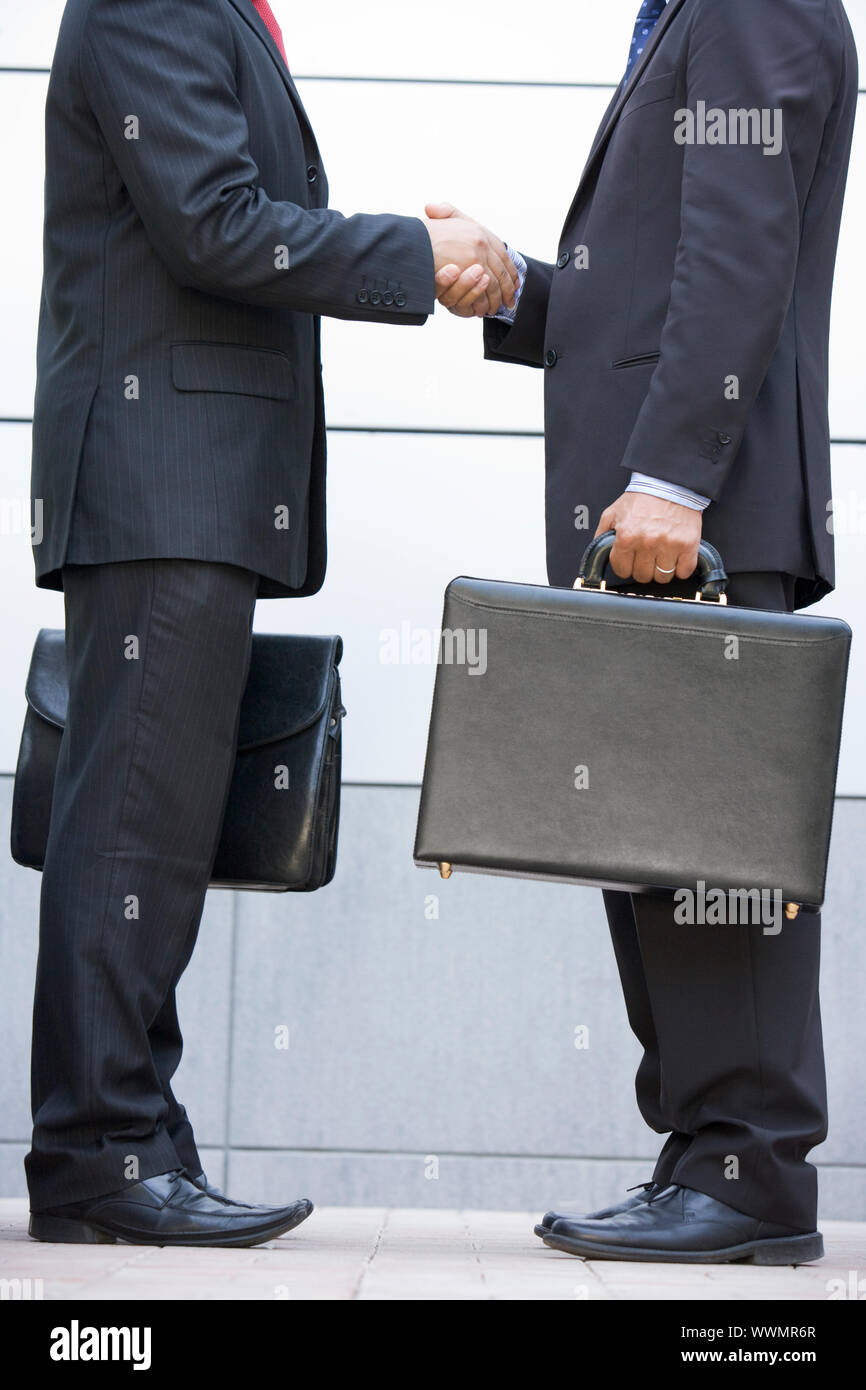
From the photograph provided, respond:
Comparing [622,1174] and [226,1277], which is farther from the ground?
[226,1277]

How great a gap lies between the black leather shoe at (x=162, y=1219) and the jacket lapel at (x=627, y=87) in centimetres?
137

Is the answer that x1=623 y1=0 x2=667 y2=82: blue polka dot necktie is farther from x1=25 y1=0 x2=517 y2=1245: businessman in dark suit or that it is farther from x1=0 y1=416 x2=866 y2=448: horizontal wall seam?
x1=0 y1=416 x2=866 y2=448: horizontal wall seam

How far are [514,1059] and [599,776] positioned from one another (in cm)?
152

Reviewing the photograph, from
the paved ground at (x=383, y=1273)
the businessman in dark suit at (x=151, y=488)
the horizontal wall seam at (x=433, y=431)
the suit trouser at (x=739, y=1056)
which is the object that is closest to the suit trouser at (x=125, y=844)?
the businessman in dark suit at (x=151, y=488)

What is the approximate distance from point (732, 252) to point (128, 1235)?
4.42 ft

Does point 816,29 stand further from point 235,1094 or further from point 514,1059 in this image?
point 235,1094

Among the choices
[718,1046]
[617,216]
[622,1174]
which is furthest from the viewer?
[622,1174]

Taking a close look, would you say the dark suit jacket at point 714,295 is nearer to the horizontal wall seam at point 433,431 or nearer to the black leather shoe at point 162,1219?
the black leather shoe at point 162,1219

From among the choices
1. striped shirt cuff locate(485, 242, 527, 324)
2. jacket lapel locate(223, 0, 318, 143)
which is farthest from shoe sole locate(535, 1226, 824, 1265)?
jacket lapel locate(223, 0, 318, 143)

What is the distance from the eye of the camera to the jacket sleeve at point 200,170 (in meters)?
1.73

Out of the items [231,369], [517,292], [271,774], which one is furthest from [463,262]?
[271,774]

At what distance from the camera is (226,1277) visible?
1.28 meters

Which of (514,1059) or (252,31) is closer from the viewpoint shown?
(252,31)

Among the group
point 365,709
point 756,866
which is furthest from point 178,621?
point 365,709
